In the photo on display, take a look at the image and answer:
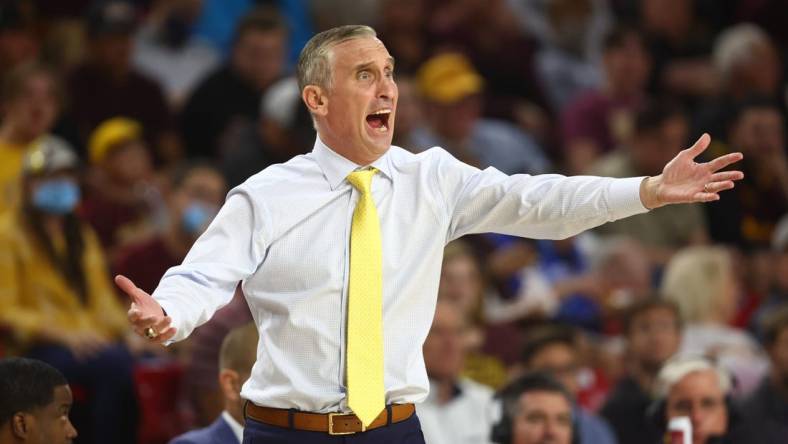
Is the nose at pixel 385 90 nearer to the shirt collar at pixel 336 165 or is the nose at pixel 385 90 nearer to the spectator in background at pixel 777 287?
the shirt collar at pixel 336 165

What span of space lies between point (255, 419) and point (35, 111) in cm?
420

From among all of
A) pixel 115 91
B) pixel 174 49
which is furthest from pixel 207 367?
pixel 174 49

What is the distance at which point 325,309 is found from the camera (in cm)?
389

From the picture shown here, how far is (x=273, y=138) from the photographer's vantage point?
8344mm

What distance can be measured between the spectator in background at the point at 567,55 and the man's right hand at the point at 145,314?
770 centimetres

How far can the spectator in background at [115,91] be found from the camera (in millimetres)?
9047

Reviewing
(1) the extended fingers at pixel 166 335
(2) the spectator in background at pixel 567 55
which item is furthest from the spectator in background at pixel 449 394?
(2) the spectator in background at pixel 567 55

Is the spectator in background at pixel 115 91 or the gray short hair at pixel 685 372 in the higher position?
the spectator in background at pixel 115 91

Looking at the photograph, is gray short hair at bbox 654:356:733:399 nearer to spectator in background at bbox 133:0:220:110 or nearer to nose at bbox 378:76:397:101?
nose at bbox 378:76:397:101

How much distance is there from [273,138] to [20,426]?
422 centimetres

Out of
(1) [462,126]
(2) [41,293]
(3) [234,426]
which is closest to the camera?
(3) [234,426]

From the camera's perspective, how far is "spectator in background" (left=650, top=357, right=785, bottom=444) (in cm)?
594

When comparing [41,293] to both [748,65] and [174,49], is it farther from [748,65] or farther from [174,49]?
[748,65]

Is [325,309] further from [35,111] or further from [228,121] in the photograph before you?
[228,121]
